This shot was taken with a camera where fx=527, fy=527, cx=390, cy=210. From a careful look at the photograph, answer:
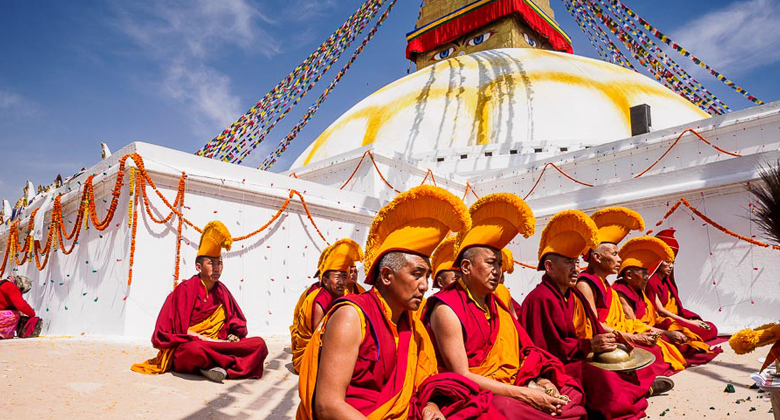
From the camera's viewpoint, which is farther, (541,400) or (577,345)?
(577,345)

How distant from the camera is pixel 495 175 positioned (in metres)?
13.0

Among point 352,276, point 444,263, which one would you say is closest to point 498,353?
point 444,263

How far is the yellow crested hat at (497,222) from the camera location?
341 cm

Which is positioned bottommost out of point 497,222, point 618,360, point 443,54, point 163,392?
point 163,392

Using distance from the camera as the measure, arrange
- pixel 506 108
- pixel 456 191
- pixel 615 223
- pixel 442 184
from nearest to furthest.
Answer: pixel 615 223
pixel 442 184
pixel 456 191
pixel 506 108

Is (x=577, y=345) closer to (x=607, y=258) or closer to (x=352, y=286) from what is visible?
(x=607, y=258)

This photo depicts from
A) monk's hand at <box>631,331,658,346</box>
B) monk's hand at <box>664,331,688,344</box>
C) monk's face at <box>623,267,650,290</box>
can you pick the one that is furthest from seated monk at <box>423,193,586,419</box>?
monk's face at <box>623,267,650,290</box>

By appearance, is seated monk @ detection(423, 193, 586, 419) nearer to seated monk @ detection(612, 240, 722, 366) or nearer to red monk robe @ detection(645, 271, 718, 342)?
seated monk @ detection(612, 240, 722, 366)

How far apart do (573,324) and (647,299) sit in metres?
2.76

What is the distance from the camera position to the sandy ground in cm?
394

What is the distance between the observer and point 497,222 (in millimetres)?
3475

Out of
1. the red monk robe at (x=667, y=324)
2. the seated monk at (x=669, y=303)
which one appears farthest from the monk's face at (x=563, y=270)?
the seated monk at (x=669, y=303)

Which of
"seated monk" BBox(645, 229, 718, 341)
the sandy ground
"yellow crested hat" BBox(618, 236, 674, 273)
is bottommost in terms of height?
the sandy ground

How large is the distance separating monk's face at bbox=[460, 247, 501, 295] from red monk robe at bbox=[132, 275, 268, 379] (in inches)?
113
